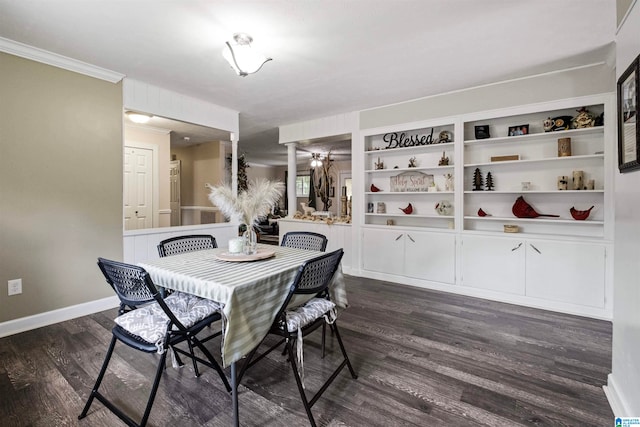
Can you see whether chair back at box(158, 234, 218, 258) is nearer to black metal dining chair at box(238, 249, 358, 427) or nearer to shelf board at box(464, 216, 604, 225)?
black metal dining chair at box(238, 249, 358, 427)

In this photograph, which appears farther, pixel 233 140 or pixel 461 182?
pixel 233 140

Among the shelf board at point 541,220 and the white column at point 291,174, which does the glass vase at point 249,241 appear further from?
the white column at point 291,174

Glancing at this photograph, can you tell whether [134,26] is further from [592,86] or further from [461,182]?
[592,86]

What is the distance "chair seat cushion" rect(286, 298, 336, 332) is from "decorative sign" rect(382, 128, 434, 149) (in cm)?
301

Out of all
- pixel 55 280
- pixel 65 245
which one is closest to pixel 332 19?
pixel 65 245

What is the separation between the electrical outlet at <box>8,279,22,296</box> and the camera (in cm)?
265

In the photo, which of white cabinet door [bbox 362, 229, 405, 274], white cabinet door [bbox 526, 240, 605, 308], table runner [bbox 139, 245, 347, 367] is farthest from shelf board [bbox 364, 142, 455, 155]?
table runner [bbox 139, 245, 347, 367]

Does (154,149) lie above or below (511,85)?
below

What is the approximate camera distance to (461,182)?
374 centimetres

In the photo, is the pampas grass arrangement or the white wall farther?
the pampas grass arrangement

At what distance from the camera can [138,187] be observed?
199 inches

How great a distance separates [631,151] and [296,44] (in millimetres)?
2365

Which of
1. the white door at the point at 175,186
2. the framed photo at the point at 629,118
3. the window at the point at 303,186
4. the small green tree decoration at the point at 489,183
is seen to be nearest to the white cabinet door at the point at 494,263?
the small green tree decoration at the point at 489,183

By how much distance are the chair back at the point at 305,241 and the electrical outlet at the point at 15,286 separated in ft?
7.89
